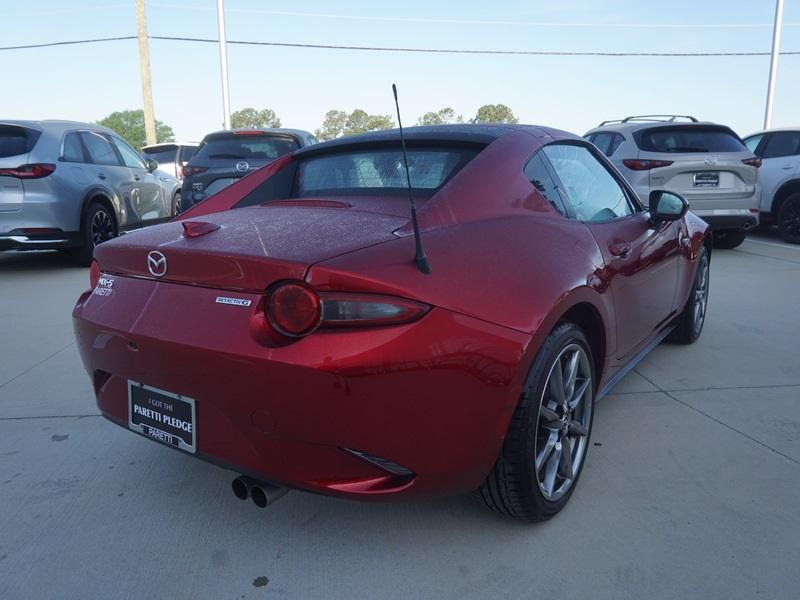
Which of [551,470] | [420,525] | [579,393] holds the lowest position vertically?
[420,525]

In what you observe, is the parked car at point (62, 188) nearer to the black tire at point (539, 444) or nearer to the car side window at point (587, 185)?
the car side window at point (587, 185)

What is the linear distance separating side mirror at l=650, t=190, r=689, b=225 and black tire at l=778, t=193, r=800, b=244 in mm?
6929

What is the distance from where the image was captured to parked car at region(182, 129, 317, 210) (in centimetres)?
790

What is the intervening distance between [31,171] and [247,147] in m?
2.44

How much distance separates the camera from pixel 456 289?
6.27 feet

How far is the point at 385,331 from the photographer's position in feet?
5.81

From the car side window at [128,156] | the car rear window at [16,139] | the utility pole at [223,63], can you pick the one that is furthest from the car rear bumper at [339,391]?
the utility pole at [223,63]

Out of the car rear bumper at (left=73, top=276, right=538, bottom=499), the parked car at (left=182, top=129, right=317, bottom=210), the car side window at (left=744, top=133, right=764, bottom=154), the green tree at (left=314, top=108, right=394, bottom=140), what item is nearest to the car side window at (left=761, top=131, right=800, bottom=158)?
the car side window at (left=744, top=133, right=764, bottom=154)

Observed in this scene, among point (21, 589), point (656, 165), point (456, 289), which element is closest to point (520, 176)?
point (456, 289)

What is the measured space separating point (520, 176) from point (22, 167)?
232 inches

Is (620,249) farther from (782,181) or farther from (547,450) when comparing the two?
(782,181)

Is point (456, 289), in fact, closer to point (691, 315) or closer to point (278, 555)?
point (278, 555)

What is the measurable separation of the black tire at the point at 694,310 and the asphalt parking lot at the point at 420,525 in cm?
83

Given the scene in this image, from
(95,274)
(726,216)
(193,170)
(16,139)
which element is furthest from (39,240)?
(726,216)
